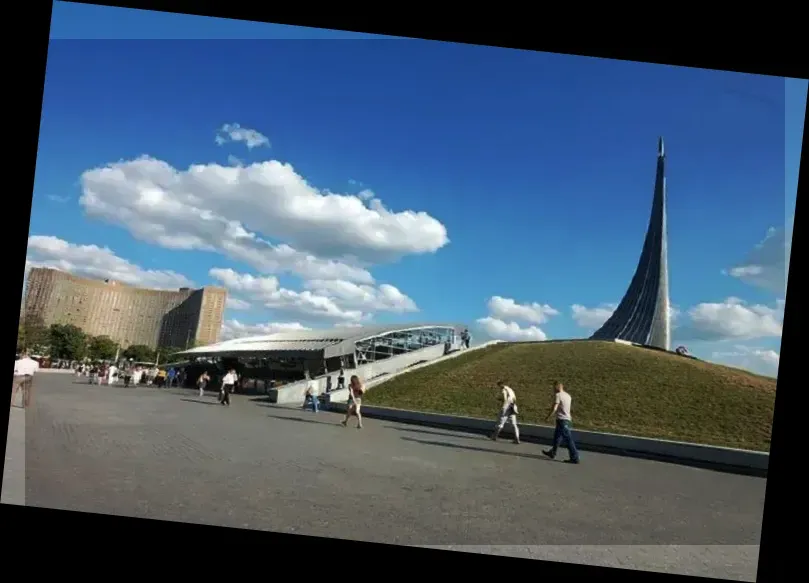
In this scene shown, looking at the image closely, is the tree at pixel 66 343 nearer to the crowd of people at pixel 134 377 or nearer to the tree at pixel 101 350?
the tree at pixel 101 350

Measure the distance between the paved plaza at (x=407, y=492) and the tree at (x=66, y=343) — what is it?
172 ft

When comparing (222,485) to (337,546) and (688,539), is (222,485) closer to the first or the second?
(337,546)

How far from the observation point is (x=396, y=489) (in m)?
6.57

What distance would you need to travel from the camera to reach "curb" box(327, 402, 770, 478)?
9562 millimetres

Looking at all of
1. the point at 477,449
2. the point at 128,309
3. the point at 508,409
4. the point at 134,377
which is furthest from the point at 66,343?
the point at 477,449

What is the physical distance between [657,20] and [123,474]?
6.68 metres

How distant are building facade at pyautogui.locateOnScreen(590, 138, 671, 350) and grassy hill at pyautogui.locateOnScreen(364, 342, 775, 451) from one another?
90.1 ft

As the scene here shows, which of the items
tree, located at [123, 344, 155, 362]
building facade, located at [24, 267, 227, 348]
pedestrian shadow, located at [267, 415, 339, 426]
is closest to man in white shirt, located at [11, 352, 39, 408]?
pedestrian shadow, located at [267, 415, 339, 426]

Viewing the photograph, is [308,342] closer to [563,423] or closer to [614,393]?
[614,393]

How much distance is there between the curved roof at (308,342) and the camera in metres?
33.3

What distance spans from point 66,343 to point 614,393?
55.3m

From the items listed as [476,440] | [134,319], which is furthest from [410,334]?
[134,319]

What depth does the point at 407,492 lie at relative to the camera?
6.43 metres

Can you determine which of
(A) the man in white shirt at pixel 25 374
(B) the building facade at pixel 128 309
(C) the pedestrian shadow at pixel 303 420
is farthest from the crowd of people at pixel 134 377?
(B) the building facade at pixel 128 309
